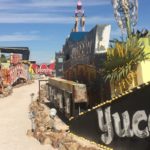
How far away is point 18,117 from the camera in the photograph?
2423cm

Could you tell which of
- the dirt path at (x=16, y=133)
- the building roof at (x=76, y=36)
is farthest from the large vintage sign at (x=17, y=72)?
the building roof at (x=76, y=36)

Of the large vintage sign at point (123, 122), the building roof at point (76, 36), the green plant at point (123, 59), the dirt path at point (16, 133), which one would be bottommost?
the dirt path at point (16, 133)

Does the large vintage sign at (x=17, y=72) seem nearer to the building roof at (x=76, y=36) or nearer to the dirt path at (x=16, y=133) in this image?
the dirt path at (x=16, y=133)

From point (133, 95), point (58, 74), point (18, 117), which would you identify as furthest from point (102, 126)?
point (58, 74)

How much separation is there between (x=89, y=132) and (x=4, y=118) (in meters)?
10.2

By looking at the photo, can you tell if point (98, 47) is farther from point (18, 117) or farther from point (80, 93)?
point (18, 117)

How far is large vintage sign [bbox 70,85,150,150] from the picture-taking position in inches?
460

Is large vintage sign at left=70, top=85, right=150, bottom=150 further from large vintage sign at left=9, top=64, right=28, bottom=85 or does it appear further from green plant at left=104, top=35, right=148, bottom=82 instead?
large vintage sign at left=9, top=64, right=28, bottom=85

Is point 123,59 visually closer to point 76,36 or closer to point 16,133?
point 16,133

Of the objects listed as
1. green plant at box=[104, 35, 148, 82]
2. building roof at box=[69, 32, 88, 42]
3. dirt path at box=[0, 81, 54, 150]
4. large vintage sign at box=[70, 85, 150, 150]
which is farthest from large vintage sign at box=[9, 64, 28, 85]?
large vintage sign at box=[70, 85, 150, 150]

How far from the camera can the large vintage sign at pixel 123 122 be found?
11.7 meters

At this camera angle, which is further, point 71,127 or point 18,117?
point 18,117

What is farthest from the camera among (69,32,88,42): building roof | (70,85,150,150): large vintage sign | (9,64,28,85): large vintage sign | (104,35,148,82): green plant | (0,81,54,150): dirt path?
(9,64,28,85): large vintage sign

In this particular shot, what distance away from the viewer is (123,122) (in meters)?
12.7
